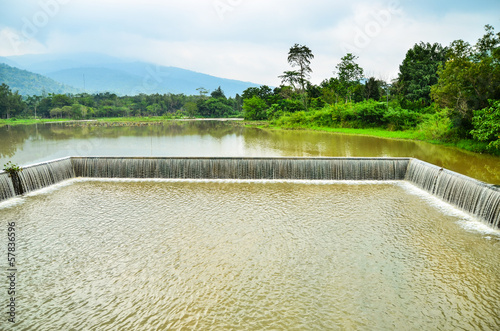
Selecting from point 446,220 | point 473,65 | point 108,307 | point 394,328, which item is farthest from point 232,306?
point 473,65

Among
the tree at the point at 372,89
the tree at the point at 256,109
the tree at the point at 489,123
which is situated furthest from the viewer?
the tree at the point at 256,109

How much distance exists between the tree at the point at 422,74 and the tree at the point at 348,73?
8.98m

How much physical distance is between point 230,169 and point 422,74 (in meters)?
23.9

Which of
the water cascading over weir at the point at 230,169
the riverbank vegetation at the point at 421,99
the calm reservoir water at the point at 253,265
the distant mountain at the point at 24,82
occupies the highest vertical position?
the distant mountain at the point at 24,82

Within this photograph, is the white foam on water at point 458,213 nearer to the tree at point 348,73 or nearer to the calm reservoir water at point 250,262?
the calm reservoir water at point 250,262

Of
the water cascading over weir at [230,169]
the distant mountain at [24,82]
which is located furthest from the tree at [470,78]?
the distant mountain at [24,82]

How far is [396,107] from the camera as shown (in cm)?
2984

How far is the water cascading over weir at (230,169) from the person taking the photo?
1205cm

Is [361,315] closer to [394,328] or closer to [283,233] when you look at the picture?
[394,328]

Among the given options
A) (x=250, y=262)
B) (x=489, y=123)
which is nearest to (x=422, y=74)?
(x=489, y=123)

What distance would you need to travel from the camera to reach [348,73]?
41.2 meters

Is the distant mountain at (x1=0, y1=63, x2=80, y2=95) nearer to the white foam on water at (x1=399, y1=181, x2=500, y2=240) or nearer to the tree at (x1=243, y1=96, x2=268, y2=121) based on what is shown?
the tree at (x1=243, y1=96, x2=268, y2=121)

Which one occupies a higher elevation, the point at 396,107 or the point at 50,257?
the point at 396,107

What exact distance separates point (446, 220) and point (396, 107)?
2383 cm
